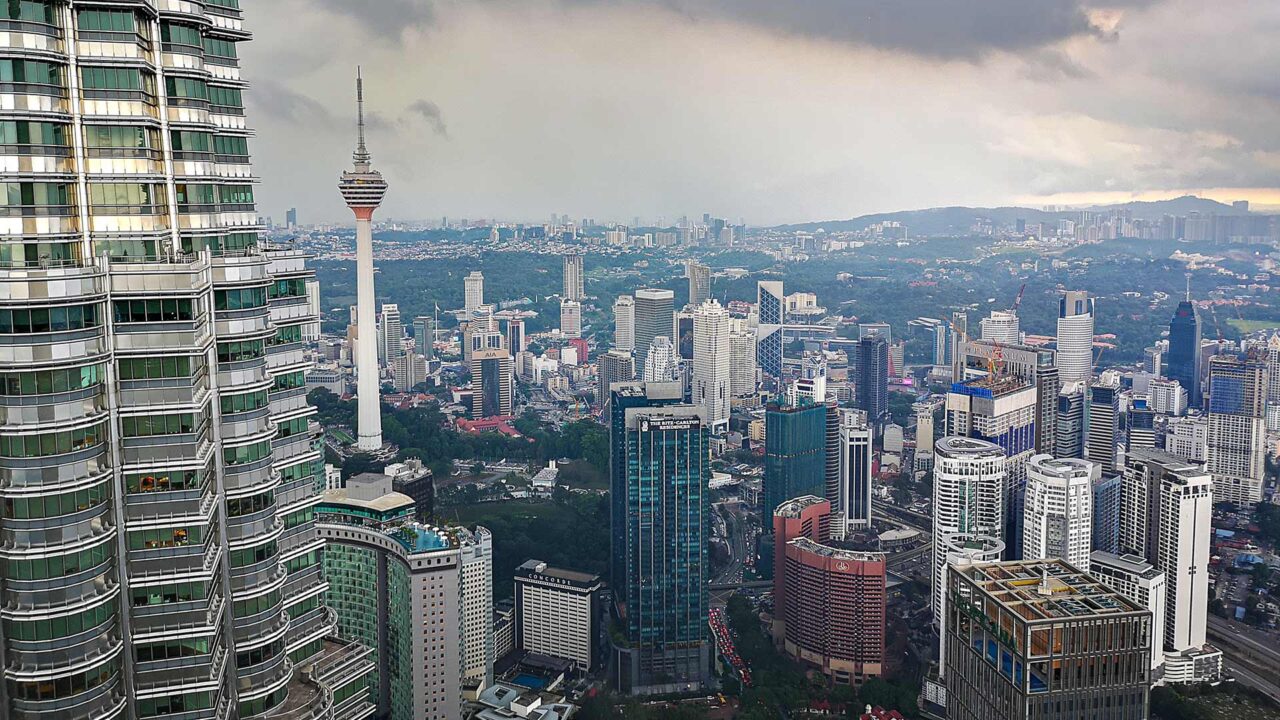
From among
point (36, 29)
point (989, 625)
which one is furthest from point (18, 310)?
point (989, 625)

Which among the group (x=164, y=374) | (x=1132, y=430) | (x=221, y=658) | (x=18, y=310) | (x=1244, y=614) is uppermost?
(x=18, y=310)

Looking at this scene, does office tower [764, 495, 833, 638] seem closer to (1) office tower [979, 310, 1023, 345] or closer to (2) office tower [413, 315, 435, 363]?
(1) office tower [979, 310, 1023, 345]

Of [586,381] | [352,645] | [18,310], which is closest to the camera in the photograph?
[18,310]

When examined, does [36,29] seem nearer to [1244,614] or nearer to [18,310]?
[18,310]

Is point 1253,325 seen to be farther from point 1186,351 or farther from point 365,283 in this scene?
point 365,283

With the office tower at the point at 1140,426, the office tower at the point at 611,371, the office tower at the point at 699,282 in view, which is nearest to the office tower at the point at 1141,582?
the office tower at the point at 1140,426

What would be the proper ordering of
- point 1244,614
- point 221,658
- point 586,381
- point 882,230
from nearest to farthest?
point 221,658
point 1244,614
point 586,381
point 882,230

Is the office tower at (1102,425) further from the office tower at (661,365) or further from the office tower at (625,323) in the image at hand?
the office tower at (625,323)
